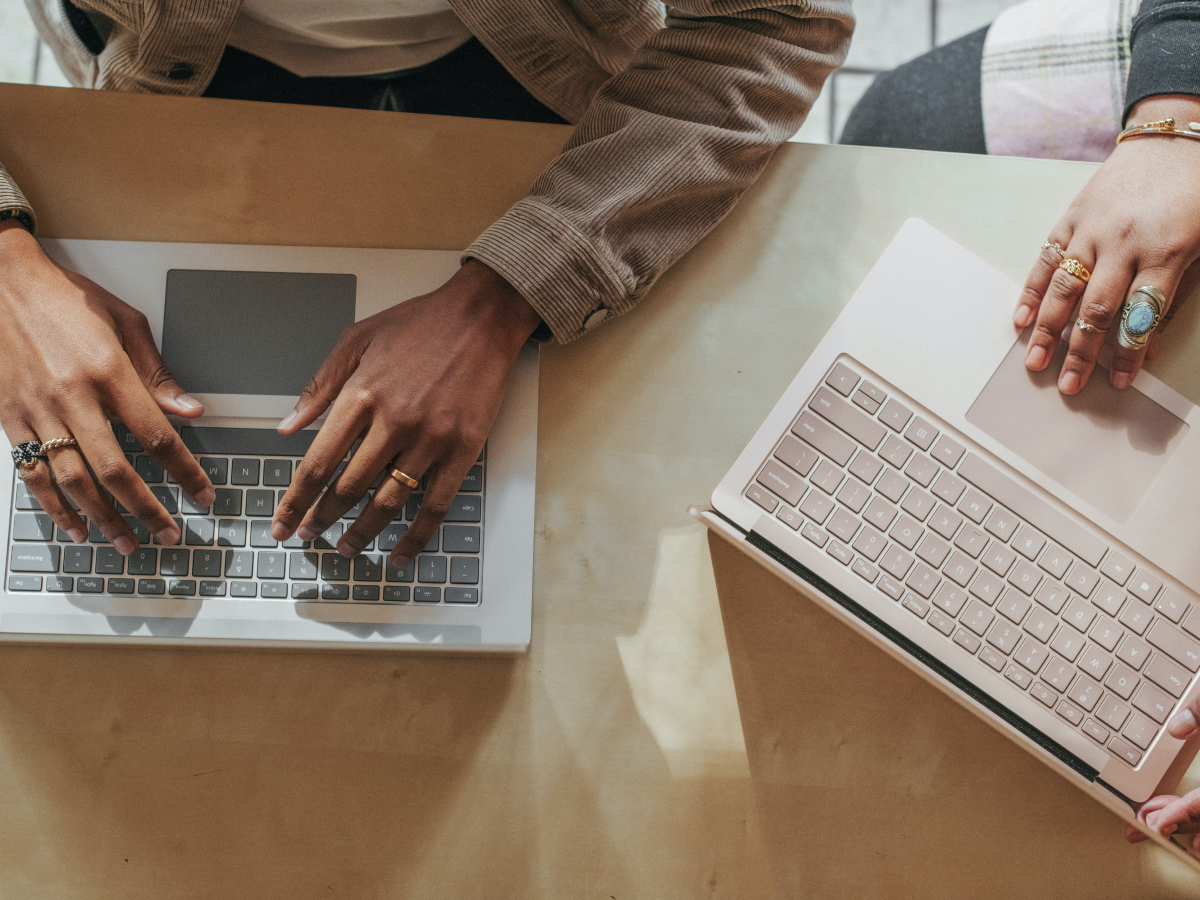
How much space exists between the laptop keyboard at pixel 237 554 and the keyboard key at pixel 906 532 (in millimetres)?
299

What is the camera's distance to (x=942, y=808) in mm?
574

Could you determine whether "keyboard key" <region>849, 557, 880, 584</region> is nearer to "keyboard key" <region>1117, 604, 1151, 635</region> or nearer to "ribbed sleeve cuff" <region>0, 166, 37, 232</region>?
"keyboard key" <region>1117, 604, 1151, 635</region>

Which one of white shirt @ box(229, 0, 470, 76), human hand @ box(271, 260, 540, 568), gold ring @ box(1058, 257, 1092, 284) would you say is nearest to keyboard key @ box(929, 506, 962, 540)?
gold ring @ box(1058, 257, 1092, 284)

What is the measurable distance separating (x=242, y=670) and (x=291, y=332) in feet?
0.82

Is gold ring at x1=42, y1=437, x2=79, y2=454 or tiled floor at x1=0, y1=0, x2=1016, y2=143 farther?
tiled floor at x1=0, y1=0, x2=1016, y2=143

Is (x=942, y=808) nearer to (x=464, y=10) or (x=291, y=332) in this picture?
(x=291, y=332)

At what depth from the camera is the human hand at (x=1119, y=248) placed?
59 cm

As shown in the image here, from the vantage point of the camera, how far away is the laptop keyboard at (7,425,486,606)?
54 cm

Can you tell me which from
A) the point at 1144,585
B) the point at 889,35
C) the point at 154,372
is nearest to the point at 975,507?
the point at 1144,585

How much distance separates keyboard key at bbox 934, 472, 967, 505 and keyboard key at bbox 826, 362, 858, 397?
9 centimetres

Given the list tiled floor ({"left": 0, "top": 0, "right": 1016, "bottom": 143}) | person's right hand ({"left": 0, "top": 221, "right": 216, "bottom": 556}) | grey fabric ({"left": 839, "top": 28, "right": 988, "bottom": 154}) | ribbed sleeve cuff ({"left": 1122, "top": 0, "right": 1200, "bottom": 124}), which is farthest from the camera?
tiled floor ({"left": 0, "top": 0, "right": 1016, "bottom": 143})

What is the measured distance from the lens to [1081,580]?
0.56 meters

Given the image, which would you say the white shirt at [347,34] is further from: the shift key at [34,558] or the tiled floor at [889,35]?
the tiled floor at [889,35]

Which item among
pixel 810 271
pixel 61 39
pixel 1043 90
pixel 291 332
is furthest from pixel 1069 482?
pixel 61 39
